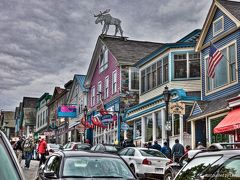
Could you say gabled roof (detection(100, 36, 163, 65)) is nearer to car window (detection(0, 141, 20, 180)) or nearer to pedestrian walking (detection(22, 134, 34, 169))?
pedestrian walking (detection(22, 134, 34, 169))

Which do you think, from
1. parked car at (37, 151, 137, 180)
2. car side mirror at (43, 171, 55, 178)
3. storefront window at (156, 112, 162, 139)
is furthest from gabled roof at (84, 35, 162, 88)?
car side mirror at (43, 171, 55, 178)

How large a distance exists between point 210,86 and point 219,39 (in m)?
2.53

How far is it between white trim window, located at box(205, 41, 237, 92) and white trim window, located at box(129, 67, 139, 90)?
14201mm

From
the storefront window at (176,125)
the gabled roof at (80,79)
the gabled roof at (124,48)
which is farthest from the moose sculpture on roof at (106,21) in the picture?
the storefront window at (176,125)

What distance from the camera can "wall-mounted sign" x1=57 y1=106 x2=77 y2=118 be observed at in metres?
50.7

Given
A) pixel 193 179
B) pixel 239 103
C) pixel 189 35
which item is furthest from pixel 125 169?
pixel 189 35

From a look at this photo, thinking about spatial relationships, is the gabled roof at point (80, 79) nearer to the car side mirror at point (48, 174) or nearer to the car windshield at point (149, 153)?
the car windshield at point (149, 153)

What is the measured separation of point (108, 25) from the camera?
43.5 metres

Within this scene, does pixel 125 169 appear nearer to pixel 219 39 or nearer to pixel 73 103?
pixel 219 39

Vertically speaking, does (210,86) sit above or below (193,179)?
above

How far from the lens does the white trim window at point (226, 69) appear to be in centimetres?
2119

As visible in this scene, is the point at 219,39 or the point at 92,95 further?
the point at 92,95

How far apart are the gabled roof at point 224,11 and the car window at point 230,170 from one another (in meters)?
16.1

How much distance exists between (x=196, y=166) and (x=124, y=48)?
34818 millimetres
